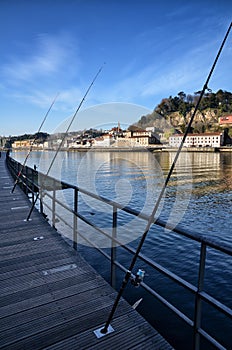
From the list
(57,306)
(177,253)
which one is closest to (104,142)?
(177,253)

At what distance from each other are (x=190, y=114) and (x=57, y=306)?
14948cm

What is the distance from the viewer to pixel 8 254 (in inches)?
166

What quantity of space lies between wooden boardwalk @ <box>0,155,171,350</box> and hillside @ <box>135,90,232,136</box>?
138 meters

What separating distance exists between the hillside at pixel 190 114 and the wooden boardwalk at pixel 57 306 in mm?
137743

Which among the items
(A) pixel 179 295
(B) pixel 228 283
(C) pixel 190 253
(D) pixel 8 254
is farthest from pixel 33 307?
(C) pixel 190 253

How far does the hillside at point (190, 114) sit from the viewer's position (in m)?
144

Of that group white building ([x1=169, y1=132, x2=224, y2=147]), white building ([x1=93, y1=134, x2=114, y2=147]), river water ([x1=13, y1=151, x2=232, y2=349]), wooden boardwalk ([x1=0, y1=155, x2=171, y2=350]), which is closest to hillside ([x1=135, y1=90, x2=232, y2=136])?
white building ([x1=169, y1=132, x2=224, y2=147])

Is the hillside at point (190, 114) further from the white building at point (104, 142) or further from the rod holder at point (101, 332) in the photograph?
the rod holder at point (101, 332)

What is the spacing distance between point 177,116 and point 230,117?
56.8m

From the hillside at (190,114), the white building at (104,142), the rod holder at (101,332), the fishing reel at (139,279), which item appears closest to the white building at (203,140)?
the hillside at (190,114)

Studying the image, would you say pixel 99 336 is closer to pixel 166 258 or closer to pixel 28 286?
pixel 28 286

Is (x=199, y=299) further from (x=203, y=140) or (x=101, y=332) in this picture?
(x=203, y=140)

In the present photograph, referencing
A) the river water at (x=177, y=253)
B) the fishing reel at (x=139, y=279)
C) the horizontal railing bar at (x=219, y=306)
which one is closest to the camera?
the horizontal railing bar at (x=219, y=306)

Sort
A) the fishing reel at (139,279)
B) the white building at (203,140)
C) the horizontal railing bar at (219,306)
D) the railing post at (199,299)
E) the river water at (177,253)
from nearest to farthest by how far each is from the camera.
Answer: the horizontal railing bar at (219,306), the railing post at (199,299), the fishing reel at (139,279), the river water at (177,253), the white building at (203,140)
